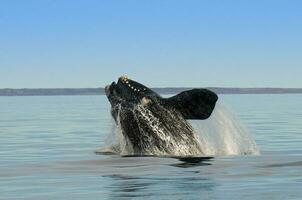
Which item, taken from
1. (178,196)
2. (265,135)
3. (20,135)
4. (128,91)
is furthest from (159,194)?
(20,135)

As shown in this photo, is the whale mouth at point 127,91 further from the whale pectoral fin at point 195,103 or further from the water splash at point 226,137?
the water splash at point 226,137

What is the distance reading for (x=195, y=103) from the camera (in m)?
21.0

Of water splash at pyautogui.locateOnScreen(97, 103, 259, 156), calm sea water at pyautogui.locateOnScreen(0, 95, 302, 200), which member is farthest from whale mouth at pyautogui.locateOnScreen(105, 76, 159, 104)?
calm sea water at pyautogui.locateOnScreen(0, 95, 302, 200)

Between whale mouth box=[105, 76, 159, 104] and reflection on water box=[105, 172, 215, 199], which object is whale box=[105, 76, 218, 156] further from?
reflection on water box=[105, 172, 215, 199]

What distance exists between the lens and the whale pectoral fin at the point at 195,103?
67.8 ft

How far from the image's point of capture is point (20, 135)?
1479 inches

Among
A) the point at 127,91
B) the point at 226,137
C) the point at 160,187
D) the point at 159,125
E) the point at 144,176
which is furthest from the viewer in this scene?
the point at 226,137

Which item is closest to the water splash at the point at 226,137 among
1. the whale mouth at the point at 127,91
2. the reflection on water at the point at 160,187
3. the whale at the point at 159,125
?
the whale at the point at 159,125

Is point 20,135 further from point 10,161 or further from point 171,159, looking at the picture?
point 171,159

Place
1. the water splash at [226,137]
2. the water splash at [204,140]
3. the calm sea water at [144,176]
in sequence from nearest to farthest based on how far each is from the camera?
the calm sea water at [144,176] → the water splash at [204,140] → the water splash at [226,137]

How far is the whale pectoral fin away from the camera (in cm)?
2067

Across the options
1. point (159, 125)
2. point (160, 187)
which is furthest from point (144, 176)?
point (159, 125)

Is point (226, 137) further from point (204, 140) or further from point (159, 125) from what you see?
point (159, 125)

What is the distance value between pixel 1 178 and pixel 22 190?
2.45 metres
